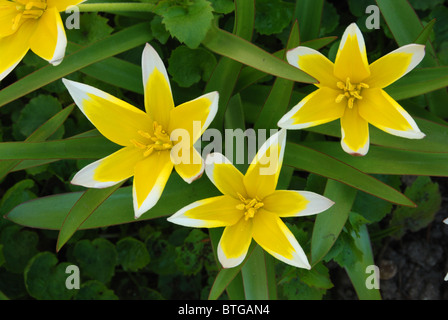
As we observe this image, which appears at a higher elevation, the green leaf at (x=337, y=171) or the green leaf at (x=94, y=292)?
the green leaf at (x=337, y=171)

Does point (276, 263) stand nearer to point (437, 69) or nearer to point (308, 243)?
point (308, 243)

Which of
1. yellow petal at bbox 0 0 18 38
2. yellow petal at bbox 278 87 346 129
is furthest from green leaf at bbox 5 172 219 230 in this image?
yellow petal at bbox 0 0 18 38

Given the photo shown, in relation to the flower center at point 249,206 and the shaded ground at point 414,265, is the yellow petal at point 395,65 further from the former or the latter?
the shaded ground at point 414,265

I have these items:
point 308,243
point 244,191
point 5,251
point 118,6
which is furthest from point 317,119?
point 5,251

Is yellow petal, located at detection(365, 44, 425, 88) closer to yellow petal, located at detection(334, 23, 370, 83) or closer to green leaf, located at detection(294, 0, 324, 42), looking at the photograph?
yellow petal, located at detection(334, 23, 370, 83)

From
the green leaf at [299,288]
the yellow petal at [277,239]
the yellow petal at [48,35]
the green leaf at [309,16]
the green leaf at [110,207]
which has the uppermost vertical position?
the green leaf at [309,16]

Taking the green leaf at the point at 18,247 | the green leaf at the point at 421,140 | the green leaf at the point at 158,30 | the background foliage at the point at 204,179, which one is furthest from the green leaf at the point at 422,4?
the green leaf at the point at 18,247

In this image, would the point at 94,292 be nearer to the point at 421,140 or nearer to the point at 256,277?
the point at 256,277
